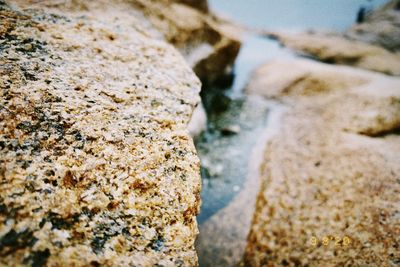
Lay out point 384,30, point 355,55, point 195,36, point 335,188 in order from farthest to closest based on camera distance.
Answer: point 384,30 < point 355,55 < point 195,36 < point 335,188

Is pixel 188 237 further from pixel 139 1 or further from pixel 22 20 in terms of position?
pixel 139 1

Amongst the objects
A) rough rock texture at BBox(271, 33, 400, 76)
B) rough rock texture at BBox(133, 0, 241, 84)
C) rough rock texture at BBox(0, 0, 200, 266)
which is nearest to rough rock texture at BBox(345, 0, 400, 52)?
rough rock texture at BBox(271, 33, 400, 76)

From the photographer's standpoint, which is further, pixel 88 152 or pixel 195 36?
pixel 195 36

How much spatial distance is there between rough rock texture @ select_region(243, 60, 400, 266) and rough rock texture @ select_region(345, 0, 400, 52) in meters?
16.3

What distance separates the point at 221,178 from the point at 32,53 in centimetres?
674

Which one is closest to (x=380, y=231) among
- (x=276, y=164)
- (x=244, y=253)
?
(x=244, y=253)

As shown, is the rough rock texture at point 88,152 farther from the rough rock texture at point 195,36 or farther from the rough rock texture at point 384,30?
the rough rock texture at point 384,30

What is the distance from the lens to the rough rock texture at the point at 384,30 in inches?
910

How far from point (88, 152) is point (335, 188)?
6580 millimetres

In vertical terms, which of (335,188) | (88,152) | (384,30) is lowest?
(335,188)

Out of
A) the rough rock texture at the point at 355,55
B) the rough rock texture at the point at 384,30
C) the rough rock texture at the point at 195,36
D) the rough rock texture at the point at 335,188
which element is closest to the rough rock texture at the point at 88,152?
the rough rock texture at the point at 335,188

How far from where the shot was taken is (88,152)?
318 centimetres

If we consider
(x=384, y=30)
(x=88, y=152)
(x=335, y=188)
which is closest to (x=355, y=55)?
(x=384, y=30)

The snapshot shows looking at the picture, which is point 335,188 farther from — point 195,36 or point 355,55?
point 355,55
